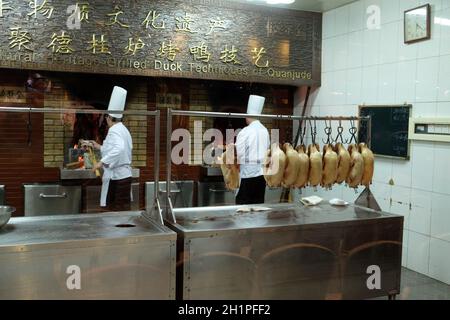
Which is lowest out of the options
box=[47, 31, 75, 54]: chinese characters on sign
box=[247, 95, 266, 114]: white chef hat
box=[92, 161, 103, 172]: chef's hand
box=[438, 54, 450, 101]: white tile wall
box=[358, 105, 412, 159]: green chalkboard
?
box=[92, 161, 103, 172]: chef's hand

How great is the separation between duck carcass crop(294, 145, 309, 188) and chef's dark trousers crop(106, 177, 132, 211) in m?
2.06

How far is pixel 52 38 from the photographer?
4004 mm

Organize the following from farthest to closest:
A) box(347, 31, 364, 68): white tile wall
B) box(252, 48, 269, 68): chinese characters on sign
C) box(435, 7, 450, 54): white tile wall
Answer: box(252, 48, 269, 68): chinese characters on sign → box(347, 31, 364, 68): white tile wall → box(435, 7, 450, 54): white tile wall

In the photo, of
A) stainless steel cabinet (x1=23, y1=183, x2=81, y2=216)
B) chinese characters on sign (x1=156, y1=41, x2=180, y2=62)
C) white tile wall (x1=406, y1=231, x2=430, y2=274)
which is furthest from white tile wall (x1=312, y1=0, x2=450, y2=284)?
stainless steel cabinet (x1=23, y1=183, x2=81, y2=216)

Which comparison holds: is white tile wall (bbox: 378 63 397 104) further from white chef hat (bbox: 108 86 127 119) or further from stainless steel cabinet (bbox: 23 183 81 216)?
stainless steel cabinet (bbox: 23 183 81 216)

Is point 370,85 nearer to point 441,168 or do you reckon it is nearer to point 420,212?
point 441,168

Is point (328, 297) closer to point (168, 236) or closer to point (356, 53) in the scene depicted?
point (168, 236)

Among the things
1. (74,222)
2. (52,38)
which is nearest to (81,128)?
(52,38)

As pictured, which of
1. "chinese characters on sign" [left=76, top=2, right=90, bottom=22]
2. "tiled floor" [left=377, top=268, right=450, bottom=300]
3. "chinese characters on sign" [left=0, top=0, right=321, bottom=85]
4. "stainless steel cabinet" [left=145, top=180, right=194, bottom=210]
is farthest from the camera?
"stainless steel cabinet" [left=145, top=180, right=194, bottom=210]

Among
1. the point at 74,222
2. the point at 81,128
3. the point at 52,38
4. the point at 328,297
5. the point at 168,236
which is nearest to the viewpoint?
the point at 168,236

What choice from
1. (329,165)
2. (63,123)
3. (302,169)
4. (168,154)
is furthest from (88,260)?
(63,123)

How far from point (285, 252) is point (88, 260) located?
3.55 feet

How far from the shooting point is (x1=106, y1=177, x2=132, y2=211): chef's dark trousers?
4.43 m

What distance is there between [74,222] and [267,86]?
314cm
